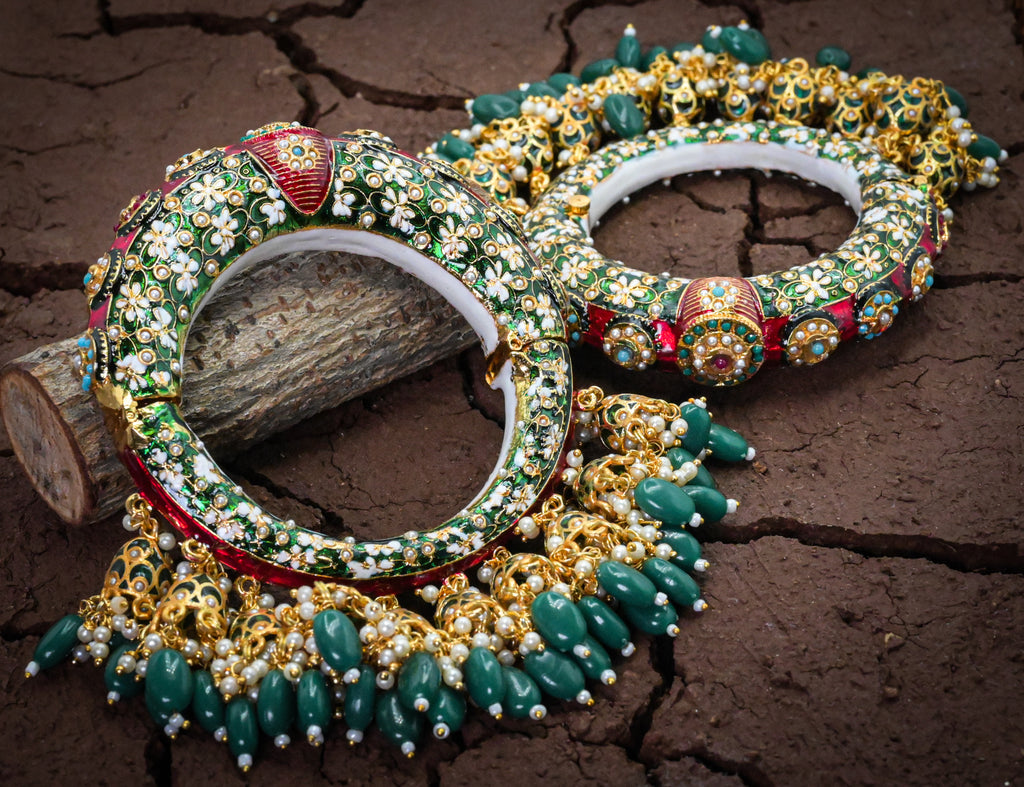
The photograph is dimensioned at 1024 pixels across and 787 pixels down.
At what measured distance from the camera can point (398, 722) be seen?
2244mm

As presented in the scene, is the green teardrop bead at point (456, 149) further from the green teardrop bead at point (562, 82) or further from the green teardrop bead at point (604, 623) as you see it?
the green teardrop bead at point (604, 623)

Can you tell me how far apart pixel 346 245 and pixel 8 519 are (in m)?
1.02

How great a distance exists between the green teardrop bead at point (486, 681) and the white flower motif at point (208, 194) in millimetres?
1119

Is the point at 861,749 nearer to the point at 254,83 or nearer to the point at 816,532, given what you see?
the point at 816,532

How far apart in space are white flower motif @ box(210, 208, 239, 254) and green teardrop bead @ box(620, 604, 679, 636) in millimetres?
1166

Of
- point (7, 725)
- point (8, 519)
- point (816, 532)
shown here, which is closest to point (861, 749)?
point (816, 532)

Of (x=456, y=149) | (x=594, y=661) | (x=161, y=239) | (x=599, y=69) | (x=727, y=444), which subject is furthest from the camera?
(x=599, y=69)

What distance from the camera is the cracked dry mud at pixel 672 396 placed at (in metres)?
2.29

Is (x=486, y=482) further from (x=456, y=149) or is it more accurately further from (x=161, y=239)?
(x=456, y=149)

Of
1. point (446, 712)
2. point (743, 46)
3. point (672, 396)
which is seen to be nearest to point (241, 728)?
point (446, 712)

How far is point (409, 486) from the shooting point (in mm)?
2781

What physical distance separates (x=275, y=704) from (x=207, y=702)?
143 millimetres

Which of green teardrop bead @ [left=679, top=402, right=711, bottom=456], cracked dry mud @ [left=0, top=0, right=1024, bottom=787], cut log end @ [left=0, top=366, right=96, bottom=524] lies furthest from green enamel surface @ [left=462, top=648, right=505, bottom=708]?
cut log end @ [left=0, top=366, right=96, bottom=524]

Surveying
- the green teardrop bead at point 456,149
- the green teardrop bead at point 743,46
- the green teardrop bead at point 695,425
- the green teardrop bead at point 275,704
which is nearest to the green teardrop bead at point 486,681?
the green teardrop bead at point 275,704
